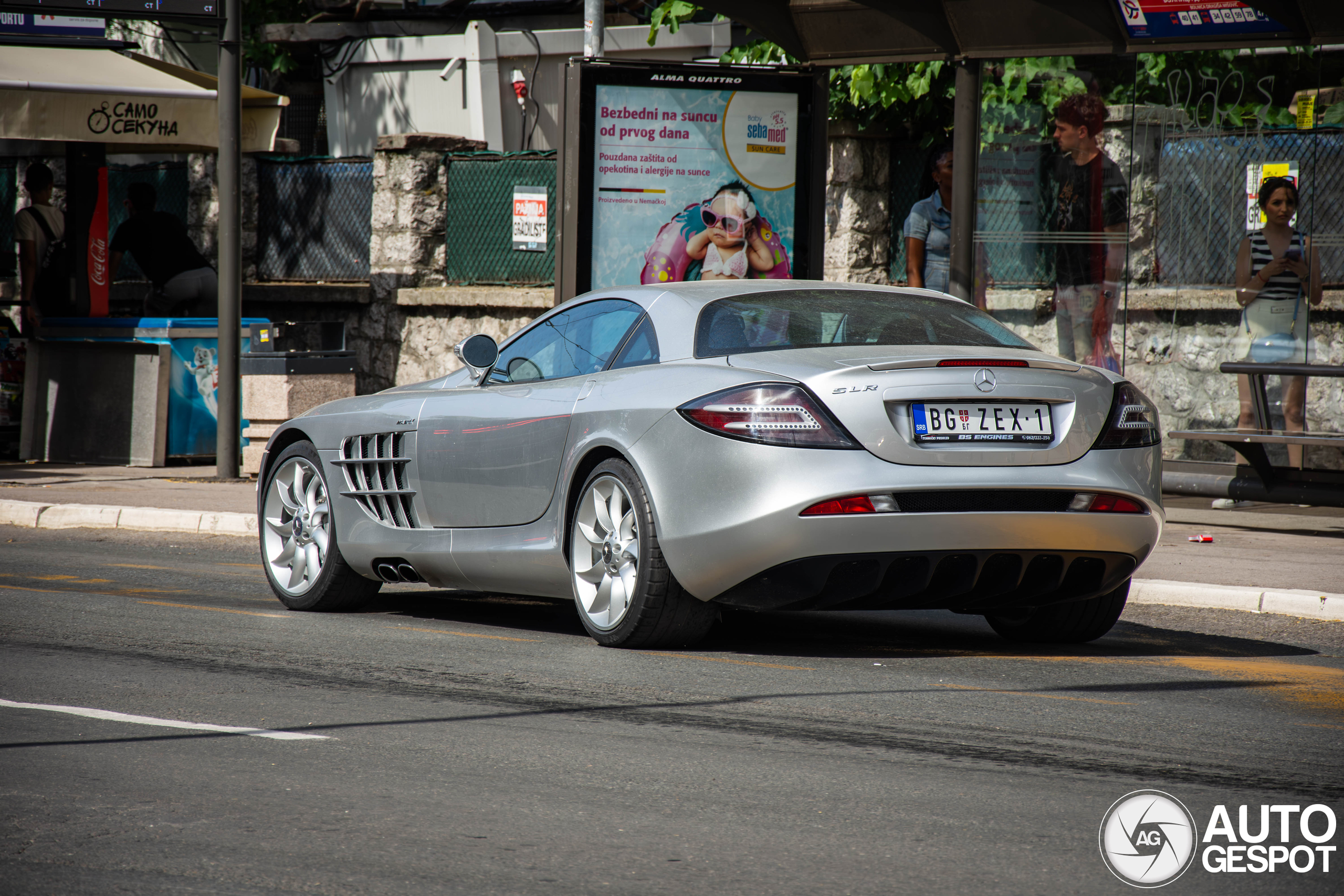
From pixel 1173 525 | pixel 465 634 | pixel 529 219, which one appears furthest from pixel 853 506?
pixel 529 219

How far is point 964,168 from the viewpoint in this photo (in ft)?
40.4

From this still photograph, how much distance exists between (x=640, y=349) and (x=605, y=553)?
0.81m

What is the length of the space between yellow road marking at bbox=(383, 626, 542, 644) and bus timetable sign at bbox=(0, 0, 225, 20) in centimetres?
767

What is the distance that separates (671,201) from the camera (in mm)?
12484

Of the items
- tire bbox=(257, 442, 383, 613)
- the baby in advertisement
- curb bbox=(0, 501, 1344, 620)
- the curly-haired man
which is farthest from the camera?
the curly-haired man

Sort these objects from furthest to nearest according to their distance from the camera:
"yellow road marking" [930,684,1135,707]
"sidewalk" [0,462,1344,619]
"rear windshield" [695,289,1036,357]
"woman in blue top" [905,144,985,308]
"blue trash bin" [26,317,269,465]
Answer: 1. "blue trash bin" [26,317,269,465]
2. "woman in blue top" [905,144,985,308]
3. "sidewalk" [0,462,1344,619]
4. "rear windshield" [695,289,1036,357]
5. "yellow road marking" [930,684,1135,707]

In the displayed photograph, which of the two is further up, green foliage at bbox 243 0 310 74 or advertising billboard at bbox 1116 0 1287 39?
green foliage at bbox 243 0 310 74

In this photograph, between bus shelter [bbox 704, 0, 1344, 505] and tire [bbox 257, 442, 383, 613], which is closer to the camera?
tire [bbox 257, 442, 383, 613]

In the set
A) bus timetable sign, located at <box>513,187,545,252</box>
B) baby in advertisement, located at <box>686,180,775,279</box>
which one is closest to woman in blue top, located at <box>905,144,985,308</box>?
baby in advertisement, located at <box>686,180,775,279</box>

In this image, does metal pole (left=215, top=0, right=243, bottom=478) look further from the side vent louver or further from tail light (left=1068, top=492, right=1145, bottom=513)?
tail light (left=1068, top=492, right=1145, bottom=513)

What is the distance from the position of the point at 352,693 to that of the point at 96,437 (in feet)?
35.7

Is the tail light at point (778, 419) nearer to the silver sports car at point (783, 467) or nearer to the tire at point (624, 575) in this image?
the silver sports car at point (783, 467)

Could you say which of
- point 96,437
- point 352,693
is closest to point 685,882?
point 352,693

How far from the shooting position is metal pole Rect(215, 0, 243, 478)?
551 inches
